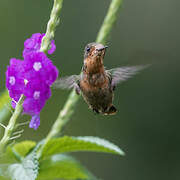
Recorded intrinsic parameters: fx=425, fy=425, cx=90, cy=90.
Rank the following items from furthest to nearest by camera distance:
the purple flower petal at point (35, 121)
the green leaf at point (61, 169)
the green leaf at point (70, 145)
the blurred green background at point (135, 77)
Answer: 1. the blurred green background at point (135, 77)
2. the green leaf at point (61, 169)
3. the green leaf at point (70, 145)
4. the purple flower petal at point (35, 121)

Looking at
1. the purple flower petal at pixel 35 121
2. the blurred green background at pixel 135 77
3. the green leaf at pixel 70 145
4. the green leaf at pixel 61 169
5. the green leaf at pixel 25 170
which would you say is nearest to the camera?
the green leaf at pixel 25 170

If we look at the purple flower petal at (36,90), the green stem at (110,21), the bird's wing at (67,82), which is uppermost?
the green stem at (110,21)

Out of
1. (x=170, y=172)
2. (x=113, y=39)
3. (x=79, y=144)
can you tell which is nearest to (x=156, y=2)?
(x=113, y=39)

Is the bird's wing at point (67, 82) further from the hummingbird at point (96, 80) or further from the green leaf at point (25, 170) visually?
the green leaf at point (25, 170)

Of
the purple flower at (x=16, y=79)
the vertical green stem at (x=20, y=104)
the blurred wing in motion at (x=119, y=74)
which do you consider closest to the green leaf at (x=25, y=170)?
the vertical green stem at (x=20, y=104)

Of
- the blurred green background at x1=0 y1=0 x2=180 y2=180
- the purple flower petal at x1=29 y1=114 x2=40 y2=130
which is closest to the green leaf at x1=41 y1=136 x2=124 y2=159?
the purple flower petal at x1=29 y1=114 x2=40 y2=130

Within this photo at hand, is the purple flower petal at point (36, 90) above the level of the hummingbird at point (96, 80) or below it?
below

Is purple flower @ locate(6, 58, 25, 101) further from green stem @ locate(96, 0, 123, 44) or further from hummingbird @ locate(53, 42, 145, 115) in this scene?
green stem @ locate(96, 0, 123, 44)

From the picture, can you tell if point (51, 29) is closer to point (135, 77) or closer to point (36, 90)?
point (36, 90)
